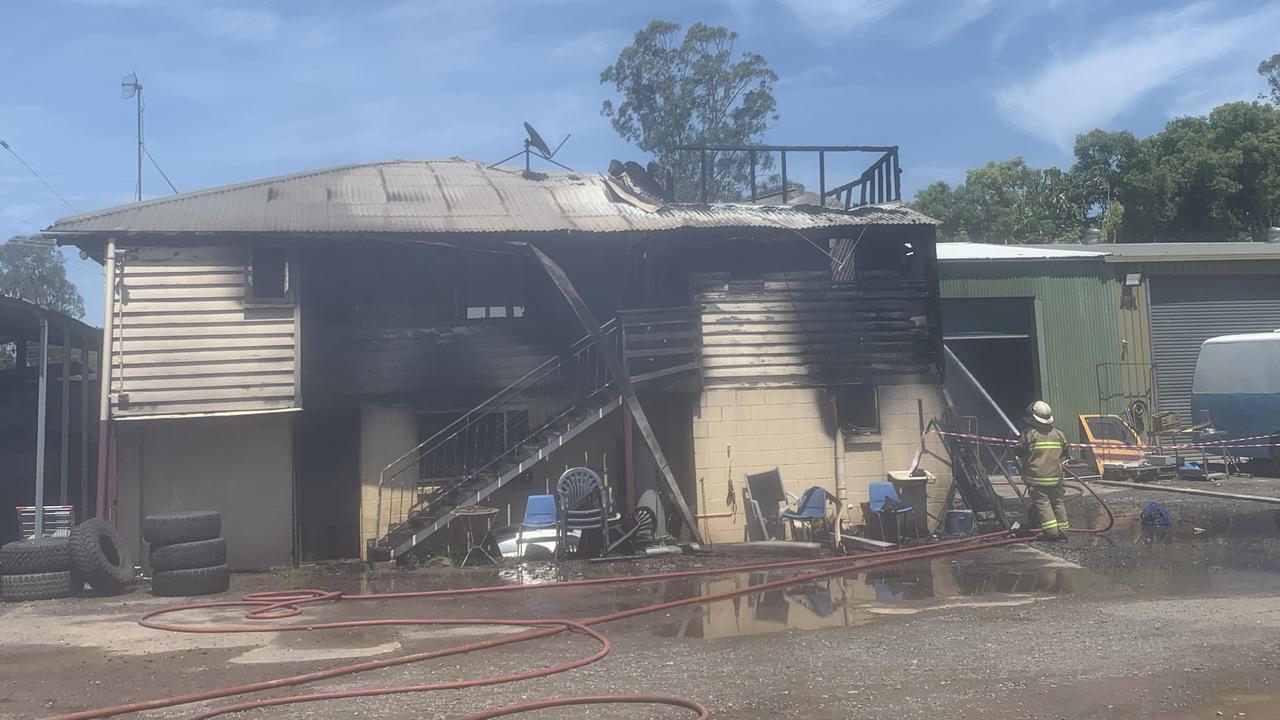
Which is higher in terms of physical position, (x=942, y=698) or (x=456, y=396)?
(x=456, y=396)

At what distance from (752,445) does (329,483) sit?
639 centimetres

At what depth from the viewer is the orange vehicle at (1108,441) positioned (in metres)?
21.0

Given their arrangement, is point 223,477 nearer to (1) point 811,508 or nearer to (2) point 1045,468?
(1) point 811,508

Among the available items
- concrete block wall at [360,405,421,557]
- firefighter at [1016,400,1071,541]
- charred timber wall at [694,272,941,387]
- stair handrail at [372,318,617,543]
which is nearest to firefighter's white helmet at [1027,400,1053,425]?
firefighter at [1016,400,1071,541]

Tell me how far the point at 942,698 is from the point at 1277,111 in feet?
130

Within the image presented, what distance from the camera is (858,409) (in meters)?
15.6

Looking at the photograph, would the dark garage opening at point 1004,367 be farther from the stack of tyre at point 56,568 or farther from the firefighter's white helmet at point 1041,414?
the stack of tyre at point 56,568

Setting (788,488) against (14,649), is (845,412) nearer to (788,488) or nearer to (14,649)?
(788,488)

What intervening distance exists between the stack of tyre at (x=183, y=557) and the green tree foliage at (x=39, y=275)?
58.8 metres

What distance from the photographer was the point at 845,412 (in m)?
15.6

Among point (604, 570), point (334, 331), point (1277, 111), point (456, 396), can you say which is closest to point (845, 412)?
point (604, 570)

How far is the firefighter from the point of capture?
13070 mm

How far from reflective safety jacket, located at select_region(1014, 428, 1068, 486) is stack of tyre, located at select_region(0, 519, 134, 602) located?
11.5 metres

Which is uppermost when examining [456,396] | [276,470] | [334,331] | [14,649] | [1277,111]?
[1277,111]
